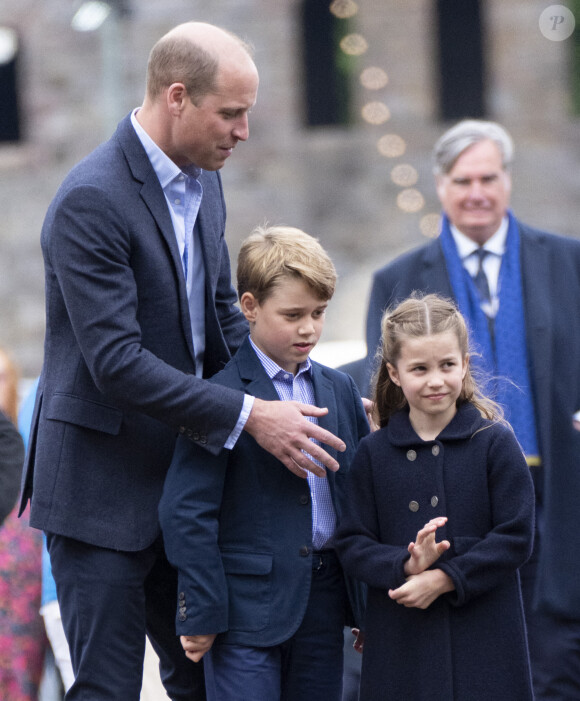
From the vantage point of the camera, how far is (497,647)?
2.88 meters

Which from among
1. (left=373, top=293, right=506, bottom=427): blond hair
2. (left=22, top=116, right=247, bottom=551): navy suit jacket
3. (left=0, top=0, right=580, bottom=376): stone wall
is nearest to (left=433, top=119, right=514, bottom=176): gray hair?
(left=373, top=293, right=506, bottom=427): blond hair

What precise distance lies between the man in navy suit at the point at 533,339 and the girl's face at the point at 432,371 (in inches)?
38.7

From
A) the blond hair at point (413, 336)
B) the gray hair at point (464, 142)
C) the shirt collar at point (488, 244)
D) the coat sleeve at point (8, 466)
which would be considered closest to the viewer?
the blond hair at point (413, 336)

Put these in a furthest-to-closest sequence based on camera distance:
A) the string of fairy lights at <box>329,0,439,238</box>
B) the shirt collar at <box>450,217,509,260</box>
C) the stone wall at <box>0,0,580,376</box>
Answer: the string of fairy lights at <box>329,0,439,238</box> < the stone wall at <box>0,0,580,376</box> < the shirt collar at <box>450,217,509,260</box>

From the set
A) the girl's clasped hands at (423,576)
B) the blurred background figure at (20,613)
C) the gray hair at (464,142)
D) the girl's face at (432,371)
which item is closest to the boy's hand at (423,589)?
the girl's clasped hands at (423,576)

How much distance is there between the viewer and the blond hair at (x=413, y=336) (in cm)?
295

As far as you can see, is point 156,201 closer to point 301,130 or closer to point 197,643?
point 197,643

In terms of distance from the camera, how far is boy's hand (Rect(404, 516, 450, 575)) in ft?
8.98

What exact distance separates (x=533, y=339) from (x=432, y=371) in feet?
4.43

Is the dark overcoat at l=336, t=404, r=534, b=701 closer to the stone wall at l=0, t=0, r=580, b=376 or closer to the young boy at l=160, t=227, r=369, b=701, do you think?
the young boy at l=160, t=227, r=369, b=701

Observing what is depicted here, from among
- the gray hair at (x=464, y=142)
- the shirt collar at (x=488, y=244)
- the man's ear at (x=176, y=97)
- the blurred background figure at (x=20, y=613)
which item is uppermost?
the gray hair at (x=464, y=142)

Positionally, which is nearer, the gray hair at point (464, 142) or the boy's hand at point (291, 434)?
the boy's hand at point (291, 434)

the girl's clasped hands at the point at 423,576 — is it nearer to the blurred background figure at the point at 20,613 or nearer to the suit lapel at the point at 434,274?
the suit lapel at the point at 434,274

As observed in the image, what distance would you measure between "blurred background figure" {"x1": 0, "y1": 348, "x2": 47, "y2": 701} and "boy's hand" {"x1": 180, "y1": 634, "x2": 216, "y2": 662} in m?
1.68
